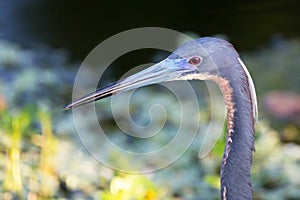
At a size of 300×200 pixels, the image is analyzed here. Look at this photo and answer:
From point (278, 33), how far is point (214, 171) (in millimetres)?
2157

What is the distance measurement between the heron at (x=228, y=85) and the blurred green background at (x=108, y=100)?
1.57ft

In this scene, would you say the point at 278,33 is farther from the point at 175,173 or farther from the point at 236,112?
the point at 236,112

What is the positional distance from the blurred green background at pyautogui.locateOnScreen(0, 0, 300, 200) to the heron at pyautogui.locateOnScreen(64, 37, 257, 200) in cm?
48

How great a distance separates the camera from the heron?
213 centimetres

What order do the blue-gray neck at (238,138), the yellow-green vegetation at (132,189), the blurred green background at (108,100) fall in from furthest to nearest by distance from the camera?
the blurred green background at (108,100), the yellow-green vegetation at (132,189), the blue-gray neck at (238,138)

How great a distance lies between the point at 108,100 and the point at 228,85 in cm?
204

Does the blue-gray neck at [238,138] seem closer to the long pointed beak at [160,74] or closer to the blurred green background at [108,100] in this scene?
the long pointed beak at [160,74]

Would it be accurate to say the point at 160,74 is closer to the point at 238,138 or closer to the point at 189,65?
the point at 189,65

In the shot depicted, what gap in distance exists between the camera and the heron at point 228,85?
2.13 meters

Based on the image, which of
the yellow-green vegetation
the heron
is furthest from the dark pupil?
the yellow-green vegetation

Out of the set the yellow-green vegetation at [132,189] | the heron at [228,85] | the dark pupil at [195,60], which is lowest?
the yellow-green vegetation at [132,189]

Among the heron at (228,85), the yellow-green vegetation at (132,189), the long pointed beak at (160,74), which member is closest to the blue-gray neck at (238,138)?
the heron at (228,85)

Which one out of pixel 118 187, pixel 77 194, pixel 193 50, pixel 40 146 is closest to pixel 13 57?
pixel 40 146

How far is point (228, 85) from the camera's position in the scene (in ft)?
7.00
